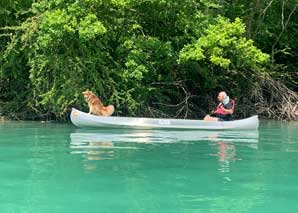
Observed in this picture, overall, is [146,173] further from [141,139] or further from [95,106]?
[95,106]

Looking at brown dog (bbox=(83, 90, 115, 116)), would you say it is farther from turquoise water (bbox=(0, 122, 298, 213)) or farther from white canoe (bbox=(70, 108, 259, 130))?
turquoise water (bbox=(0, 122, 298, 213))

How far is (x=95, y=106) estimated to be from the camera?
1695 centimetres

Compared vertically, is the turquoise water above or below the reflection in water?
below

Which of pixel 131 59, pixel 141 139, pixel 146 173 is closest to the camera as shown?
pixel 146 173

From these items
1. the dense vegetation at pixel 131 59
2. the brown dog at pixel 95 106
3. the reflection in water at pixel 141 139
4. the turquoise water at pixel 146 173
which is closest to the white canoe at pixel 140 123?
the reflection in water at pixel 141 139

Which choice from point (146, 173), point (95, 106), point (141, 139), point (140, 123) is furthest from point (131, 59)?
point (146, 173)

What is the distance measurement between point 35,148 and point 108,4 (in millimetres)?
7581

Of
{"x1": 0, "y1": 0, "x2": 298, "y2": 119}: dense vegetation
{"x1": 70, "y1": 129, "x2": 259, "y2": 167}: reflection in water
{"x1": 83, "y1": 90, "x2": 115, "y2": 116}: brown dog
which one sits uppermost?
{"x1": 0, "y1": 0, "x2": 298, "y2": 119}: dense vegetation

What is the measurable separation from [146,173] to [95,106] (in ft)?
27.8

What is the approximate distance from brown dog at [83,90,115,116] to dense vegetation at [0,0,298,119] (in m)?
0.93

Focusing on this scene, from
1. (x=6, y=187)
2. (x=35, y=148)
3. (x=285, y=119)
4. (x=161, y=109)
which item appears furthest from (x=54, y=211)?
(x=285, y=119)

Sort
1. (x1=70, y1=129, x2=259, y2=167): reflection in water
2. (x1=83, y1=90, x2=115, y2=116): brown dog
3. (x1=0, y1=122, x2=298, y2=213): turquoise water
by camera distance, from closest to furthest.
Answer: (x1=0, y1=122, x2=298, y2=213): turquoise water → (x1=70, y1=129, x2=259, y2=167): reflection in water → (x1=83, y1=90, x2=115, y2=116): brown dog

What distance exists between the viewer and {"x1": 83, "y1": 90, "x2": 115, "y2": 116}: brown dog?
55.4 ft

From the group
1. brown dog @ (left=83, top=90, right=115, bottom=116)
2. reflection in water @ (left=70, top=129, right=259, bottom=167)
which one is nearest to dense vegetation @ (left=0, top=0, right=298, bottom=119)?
brown dog @ (left=83, top=90, right=115, bottom=116)
